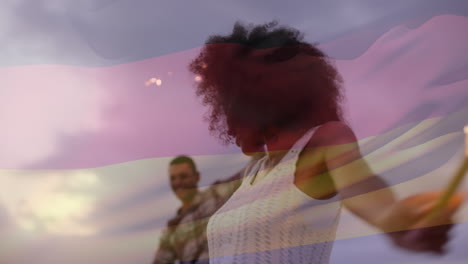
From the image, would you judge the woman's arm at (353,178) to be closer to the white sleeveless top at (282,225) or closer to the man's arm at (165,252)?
the white sleeveless top at (282,225)

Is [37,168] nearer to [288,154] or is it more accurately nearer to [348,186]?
[288,154]

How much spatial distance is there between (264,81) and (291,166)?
0.24m

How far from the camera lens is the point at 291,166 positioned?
0.84 m

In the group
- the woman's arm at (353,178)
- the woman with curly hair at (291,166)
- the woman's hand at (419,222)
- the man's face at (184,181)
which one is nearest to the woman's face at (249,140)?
the woman with curly hair at (291,166)

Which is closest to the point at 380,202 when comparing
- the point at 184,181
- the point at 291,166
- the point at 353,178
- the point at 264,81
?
the point at 353,178

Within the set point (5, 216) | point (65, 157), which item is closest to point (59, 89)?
point (65, 157)

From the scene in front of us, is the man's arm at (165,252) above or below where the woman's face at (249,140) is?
below

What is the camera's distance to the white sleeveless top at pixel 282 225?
81 cm

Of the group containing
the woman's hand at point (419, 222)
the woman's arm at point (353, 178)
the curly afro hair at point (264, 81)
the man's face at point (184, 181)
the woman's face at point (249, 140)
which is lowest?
the woman's hand at point (419, 222)

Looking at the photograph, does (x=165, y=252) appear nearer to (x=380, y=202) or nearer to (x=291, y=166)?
(x=291, y=166)

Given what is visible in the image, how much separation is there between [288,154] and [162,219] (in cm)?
40

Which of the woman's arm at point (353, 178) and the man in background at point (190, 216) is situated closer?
the woman's arm at point (353, 178)
